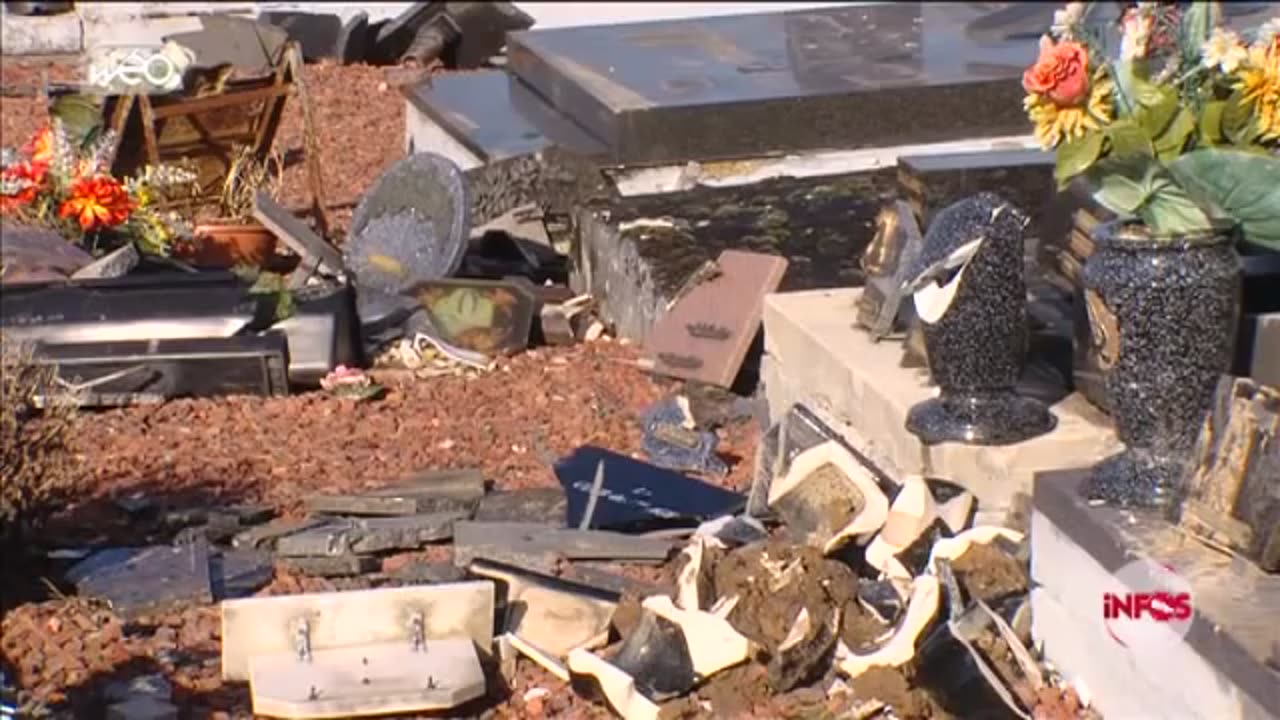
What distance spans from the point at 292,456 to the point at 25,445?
1476 millimetres

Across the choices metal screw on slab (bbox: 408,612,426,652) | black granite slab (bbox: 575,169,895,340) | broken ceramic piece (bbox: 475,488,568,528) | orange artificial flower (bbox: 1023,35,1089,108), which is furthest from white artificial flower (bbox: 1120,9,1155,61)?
black granite slab (bbox: 575,169,895,340)

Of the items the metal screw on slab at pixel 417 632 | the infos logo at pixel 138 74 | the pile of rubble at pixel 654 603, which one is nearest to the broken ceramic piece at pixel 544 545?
the pile of rubble at pixel 654 603

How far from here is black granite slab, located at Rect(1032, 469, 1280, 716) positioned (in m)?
4.33

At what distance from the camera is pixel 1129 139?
198 inches

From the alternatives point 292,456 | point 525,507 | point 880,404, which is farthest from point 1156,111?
point 292,456

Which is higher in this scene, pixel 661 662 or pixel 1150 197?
pixel 1150 197

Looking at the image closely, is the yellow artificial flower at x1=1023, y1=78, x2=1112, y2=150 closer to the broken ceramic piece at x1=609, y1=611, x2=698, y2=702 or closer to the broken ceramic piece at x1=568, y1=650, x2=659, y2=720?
the broken ceramic piece at x1=609, y1=611, x2=698, y2=702

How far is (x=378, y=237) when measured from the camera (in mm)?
9570

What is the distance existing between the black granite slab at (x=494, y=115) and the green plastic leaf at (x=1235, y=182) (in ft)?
16.0

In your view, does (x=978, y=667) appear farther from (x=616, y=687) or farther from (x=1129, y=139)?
(x=1129, y=139)

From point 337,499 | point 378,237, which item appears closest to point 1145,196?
point 337,499

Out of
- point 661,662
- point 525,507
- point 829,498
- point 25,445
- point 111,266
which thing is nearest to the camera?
point 661,662

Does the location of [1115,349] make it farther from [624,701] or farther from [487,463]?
[487,463]

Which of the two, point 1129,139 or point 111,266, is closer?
point 1129,139
